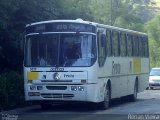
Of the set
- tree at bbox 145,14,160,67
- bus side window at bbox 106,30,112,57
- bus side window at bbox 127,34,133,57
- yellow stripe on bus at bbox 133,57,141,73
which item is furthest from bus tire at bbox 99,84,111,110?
tree at bbox 145,14,160,67

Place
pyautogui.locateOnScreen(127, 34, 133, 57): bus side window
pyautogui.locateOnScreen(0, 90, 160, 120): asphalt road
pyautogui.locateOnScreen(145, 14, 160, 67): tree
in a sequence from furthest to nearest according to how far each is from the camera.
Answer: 1. pyautogui.locateOnScreen(145, 14, 160, 67): tree
2. pyautogui.locateOnScreen(127, 34, 133, 57): bus side window
3. pyautogui.locateOnScreen(0, 90, 160, 120): asphalt road

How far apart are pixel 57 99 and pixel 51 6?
26.0 ft

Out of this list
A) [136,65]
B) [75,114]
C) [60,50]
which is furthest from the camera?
[136,65]

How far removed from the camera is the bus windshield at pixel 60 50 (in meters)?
20.9

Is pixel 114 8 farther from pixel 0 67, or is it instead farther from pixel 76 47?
pixel 76 47

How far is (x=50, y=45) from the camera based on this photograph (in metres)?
21.4

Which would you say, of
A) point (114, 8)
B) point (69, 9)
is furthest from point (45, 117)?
point (114, 8)

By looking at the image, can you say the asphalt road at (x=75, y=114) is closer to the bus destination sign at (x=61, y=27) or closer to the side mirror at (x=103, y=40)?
the side mirror at (x=103, y=40)

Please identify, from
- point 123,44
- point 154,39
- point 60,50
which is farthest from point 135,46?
point 154,39

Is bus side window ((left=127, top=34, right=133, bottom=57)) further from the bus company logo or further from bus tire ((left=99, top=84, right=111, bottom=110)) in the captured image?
the bus company logo

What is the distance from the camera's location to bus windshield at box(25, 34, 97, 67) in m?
20.9

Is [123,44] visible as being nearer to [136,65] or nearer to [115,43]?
[115,43]

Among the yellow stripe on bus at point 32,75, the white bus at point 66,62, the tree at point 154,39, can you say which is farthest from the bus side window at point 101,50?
the tree at point 154,39

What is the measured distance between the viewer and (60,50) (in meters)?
21.2
